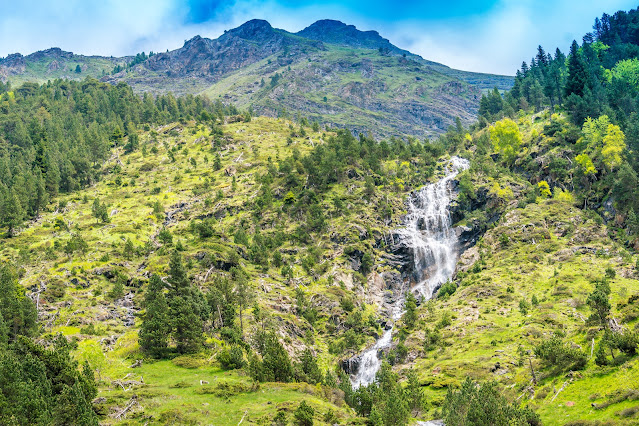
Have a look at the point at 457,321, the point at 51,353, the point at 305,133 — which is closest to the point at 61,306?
the point at 51,353

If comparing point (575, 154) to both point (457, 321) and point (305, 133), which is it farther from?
point (305, 133)

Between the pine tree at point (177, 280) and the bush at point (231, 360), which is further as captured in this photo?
the pine tree at point (177, 280)

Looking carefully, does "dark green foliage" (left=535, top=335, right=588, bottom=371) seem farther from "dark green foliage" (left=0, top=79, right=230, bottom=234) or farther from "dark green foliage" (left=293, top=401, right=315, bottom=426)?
"dark green foliage" (left=0, top=79, right=230, bottom=234)

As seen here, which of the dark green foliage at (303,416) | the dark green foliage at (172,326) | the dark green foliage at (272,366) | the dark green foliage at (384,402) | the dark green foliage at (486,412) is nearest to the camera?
the dark green foliage at (486,412)

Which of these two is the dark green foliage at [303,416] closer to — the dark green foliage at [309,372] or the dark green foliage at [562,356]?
the dark green foliage at [309,372]

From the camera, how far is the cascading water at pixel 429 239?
11544 centimetres

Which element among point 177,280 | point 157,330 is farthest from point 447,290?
point 157,330

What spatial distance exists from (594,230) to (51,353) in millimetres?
108568

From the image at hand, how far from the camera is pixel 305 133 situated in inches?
7741

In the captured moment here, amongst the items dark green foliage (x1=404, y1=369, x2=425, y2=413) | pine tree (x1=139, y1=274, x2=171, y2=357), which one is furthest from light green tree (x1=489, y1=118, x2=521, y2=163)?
pine tree (x1=139, y1=274, x2=171, y2=357)

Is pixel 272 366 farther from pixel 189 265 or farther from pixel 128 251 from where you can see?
pixel 128 251

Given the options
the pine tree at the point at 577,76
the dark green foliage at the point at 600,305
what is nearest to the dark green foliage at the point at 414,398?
the dark green foliage at the point at 600,305

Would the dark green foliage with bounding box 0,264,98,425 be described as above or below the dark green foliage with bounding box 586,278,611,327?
above

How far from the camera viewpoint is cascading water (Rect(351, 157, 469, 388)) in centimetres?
11544
